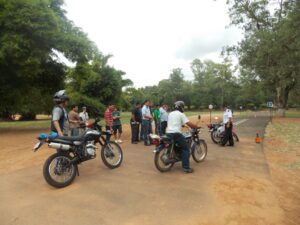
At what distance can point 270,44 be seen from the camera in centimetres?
1997

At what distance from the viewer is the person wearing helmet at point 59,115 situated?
5.81m

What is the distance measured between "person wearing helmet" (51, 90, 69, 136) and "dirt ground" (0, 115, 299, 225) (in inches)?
46.2

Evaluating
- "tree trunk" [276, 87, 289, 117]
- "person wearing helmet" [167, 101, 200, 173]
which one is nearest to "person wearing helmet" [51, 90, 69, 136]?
"person wearing helmet" [167, 101, 200, 173]

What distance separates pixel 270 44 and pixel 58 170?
19139 mm

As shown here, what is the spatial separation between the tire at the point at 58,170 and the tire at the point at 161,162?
1.92 metres

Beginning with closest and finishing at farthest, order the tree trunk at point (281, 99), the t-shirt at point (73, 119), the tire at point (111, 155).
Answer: the tire at point (111, 155), the t-shirt at point (73, 119), the tree trunk at point (281, 99)

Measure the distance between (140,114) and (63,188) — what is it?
6165mm

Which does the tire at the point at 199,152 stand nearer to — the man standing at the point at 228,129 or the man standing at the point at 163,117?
the man standing at the point at 228,129

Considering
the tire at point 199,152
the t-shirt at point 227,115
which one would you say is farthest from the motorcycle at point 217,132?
the tire at point 199,152

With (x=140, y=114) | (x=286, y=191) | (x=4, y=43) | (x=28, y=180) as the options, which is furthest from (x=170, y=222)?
(x=4, y=43)

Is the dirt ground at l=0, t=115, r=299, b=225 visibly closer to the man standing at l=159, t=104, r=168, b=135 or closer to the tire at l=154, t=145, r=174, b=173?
the tire at l=154, t=145, r=174, b=173

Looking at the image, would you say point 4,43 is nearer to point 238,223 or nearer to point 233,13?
point 238,223

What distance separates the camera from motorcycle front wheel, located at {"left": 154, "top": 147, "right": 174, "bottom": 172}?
6.47 meters

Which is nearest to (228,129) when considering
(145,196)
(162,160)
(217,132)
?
(217,132)
